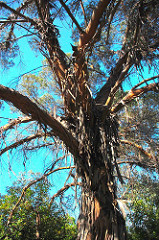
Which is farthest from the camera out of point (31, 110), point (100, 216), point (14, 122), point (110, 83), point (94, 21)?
point (110, 83)

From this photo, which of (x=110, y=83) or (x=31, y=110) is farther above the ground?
(x=110, y=83)

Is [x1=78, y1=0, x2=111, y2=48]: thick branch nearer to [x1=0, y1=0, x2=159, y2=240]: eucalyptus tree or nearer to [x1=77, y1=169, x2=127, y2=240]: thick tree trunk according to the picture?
[x1=0, y1=0, x2=159, y2=240]: eucalyptus tree

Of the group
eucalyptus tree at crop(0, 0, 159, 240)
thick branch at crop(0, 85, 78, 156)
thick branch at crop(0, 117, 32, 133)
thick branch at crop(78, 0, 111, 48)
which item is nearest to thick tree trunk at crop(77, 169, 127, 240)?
eucalyptus tree at crop(0, 0, 159, 240)

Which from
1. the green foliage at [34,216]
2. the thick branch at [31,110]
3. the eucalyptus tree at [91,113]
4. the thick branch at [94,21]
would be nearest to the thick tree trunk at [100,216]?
the eucalyptus tree at [91,113]

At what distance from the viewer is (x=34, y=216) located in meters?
4.11

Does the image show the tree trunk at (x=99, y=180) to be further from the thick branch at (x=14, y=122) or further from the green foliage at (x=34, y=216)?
the green foliage at (x=34, y=216)

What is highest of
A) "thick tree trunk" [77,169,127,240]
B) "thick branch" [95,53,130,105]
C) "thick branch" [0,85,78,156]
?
"thick branch" [95,53,130,105]

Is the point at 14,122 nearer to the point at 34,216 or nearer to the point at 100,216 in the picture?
Result: the point at 100,216

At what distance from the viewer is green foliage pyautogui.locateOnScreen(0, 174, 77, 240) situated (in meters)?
3.83

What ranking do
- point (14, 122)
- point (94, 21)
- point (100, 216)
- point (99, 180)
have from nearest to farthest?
1. point (100, 216)
2. point (99, 180)
3. point (14, 122)
4. point (94, 21)

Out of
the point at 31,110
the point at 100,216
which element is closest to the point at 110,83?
the point at 31,110

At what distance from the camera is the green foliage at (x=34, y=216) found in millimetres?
3827

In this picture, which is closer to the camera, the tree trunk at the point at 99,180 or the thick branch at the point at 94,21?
the tree trunk at the point at 99,180

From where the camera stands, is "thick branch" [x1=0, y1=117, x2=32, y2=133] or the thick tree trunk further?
"thick branch" [x1=0, y1=117, x2=32, y2=133]
